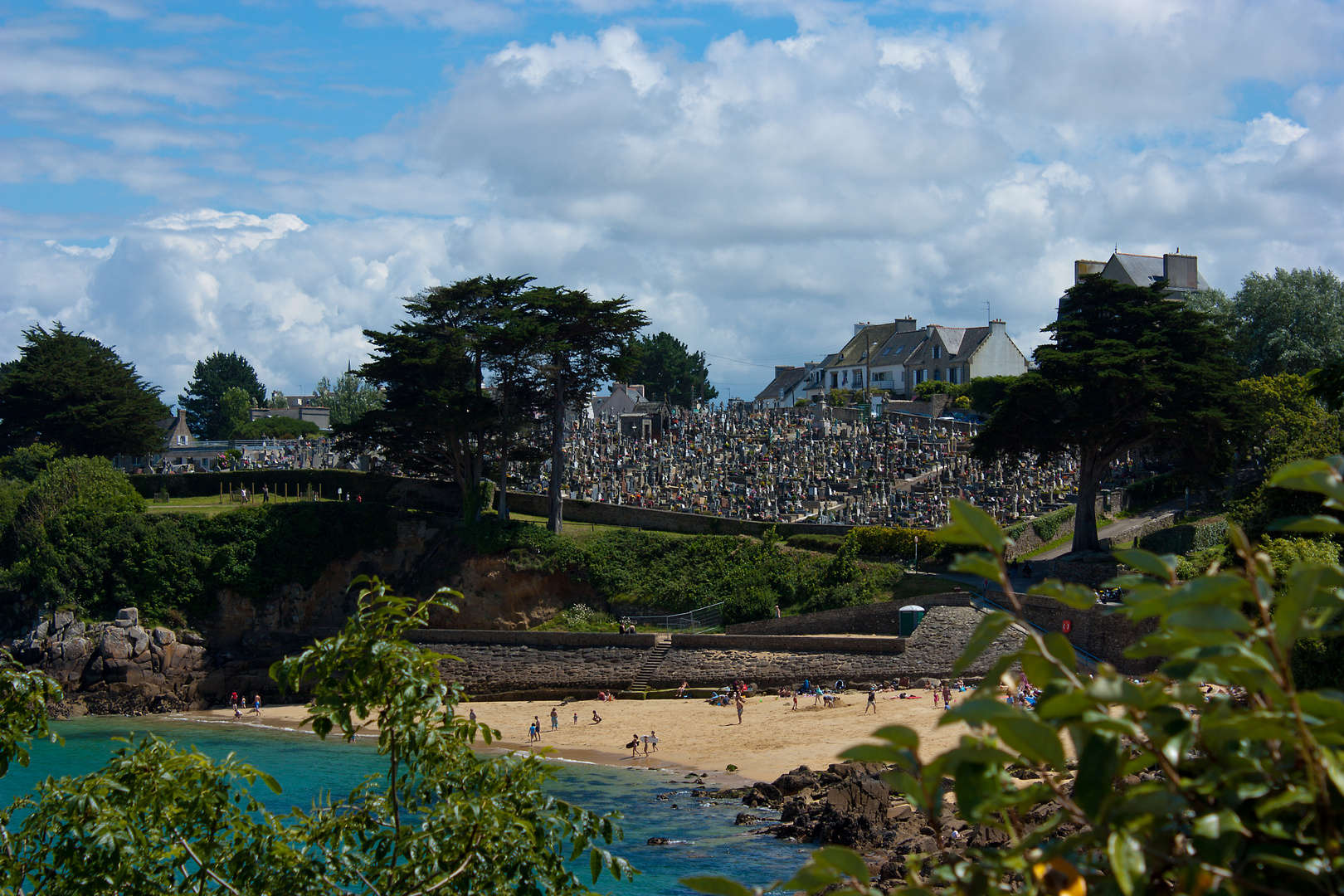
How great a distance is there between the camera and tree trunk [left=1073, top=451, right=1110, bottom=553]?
102ft

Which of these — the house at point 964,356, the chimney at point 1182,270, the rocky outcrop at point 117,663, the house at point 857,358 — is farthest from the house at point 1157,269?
the rocky outcrop at point 117,663

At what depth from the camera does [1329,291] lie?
44844 mm

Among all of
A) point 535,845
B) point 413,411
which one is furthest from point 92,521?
point 535,845

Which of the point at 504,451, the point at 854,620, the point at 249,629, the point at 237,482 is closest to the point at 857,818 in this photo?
the point at 854,620

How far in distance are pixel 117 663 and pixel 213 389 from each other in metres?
58.2

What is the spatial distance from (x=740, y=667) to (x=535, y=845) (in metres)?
26.4

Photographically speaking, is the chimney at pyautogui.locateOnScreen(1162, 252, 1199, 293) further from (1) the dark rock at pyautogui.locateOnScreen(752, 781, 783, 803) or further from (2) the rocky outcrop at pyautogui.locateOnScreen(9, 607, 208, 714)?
(2) the rocky outcrop at pyautogui.locateOnScreen(9, 607, 208, 714)

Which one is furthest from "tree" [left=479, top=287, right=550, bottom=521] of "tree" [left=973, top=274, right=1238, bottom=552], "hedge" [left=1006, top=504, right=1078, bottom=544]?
"hedge" [left=1006, top=504, right=1078, bottom=544]

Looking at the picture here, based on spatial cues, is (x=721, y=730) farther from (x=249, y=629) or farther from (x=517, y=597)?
(x=249, y=629)

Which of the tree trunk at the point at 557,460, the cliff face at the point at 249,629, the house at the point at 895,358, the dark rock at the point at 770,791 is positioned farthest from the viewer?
the house at the point at 895,358

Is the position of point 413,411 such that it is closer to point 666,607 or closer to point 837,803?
point 666,607

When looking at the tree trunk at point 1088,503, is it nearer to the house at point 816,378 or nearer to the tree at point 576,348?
the tree at point 576,348

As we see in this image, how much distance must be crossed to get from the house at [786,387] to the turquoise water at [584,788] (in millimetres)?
48986

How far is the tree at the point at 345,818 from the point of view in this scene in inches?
202
